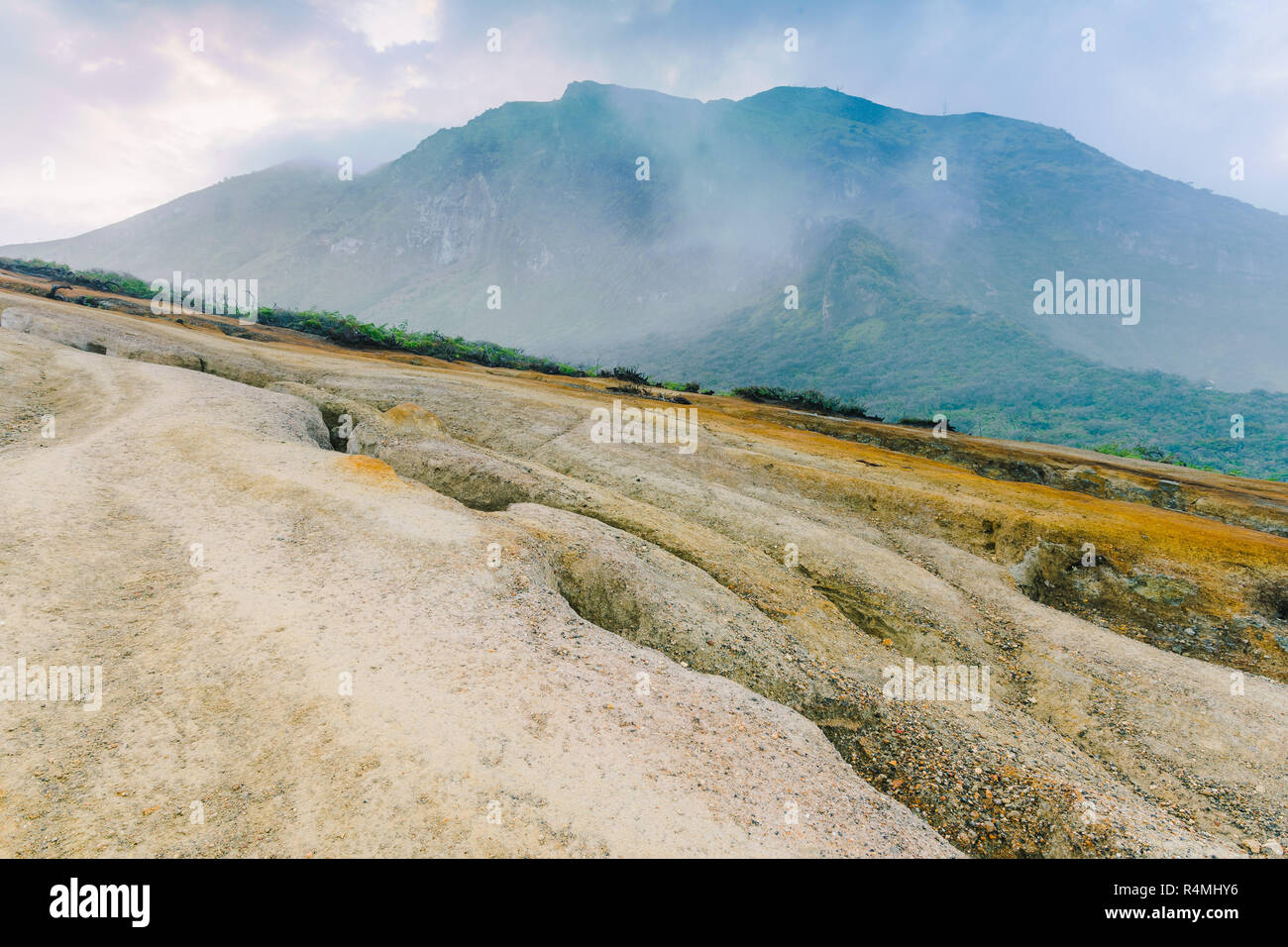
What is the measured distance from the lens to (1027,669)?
1928 centimetres

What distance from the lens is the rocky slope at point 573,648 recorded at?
7797 mm

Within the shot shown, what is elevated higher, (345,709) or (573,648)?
(345,709)

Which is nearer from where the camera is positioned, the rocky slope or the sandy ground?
the sandy ground

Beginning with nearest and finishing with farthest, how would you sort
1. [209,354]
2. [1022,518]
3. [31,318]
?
1. [1022,518]
2. [31,318]
3. [209,354]

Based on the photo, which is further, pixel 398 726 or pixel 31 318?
pixel 31 318

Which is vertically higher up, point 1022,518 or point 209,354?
point 209,354

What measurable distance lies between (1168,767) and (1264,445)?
484ft

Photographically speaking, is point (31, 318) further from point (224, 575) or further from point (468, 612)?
point (468, 612)

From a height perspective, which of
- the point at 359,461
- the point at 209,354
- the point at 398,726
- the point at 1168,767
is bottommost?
the point at 1168,767

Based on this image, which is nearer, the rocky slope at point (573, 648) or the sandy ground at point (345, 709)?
the sandy ground at point (345, 709)

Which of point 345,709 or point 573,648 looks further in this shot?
point 573,648

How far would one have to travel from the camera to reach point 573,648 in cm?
1221

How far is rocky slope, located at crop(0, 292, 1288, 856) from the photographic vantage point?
7797mm

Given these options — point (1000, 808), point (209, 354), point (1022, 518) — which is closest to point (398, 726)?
point (1000, 808)
